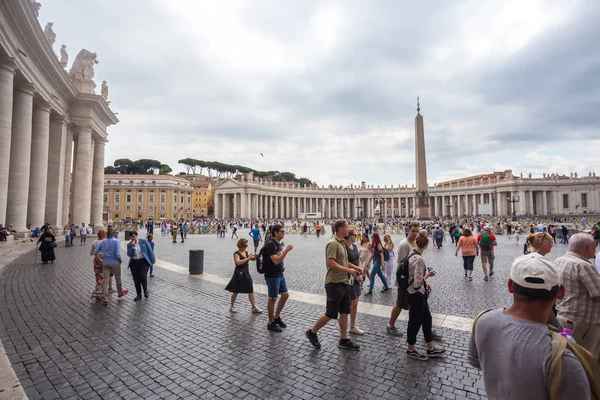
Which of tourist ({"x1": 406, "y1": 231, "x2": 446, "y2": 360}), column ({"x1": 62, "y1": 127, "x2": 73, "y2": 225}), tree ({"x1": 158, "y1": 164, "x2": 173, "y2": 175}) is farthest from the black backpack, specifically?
tree ({"x1": 158, "y1": 164, "x2": 173, "y2": 175})

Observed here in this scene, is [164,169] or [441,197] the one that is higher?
[164,169]

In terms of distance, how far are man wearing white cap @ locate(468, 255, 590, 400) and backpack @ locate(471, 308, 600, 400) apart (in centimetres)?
2

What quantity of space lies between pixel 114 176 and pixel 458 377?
82606 millimetres

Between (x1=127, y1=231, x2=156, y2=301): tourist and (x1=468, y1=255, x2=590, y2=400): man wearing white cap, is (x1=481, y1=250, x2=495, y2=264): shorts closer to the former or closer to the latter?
(x1=468, y1=255, x2=590, y2=400): man wearing white cap

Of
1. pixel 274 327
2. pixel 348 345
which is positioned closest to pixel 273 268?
pixel 274 327

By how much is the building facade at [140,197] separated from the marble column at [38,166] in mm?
56037

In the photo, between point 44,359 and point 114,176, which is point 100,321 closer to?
point 44,359

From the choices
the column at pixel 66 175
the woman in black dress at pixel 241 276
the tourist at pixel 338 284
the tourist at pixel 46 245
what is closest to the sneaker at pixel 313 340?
the tourist at pixel 338 284

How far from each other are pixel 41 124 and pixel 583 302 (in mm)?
23783

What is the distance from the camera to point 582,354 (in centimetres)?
131

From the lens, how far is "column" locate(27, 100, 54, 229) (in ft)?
57.0

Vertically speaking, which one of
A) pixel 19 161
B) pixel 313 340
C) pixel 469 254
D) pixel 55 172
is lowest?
pixel 313 340

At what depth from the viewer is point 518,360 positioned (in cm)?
147

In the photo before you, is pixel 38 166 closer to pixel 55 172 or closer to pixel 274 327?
pixel 55 172
